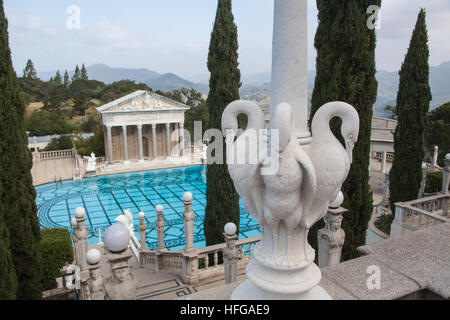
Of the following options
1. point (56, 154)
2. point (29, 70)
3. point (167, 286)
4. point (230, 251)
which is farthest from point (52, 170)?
point (29, 70)

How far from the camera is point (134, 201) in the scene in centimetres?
1773

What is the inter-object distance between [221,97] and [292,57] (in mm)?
6505

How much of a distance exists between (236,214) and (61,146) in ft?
81.8

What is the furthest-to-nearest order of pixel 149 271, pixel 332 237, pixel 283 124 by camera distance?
pixel 149 271 < pixel 332 237 < pixel 283 124

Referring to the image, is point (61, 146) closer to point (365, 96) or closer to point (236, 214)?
point (236, 214)

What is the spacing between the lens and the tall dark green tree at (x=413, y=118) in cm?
990

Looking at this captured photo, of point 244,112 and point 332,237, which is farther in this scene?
point 332,237

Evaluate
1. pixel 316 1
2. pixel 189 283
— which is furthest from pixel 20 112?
pixel 316 1

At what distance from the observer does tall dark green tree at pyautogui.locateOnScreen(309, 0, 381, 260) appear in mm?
6238

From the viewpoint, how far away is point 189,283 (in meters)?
7.65

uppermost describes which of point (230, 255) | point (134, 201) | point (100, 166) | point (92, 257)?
point (92, 257)

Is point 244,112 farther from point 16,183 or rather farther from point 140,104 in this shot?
point 140,104

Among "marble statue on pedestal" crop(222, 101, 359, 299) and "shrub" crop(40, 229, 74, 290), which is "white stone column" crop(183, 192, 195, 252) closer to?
"shrub" crop(40, 229, 74, 290)

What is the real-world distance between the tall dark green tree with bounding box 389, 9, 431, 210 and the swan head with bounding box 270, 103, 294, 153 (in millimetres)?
9116
